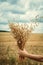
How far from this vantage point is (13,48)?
1.95 meters

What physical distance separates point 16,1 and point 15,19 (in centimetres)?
21

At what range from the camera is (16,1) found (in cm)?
199

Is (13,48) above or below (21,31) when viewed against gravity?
below

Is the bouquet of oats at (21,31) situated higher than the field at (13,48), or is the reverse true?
the bouquet of oats at (21,31)

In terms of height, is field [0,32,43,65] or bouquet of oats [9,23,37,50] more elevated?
bouquet of oats [9,23,37,50]

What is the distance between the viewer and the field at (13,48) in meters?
1.92

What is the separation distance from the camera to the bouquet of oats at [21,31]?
1890 millimetres

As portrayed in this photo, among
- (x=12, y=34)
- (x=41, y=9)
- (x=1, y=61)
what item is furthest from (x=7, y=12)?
(x=1, y=61)

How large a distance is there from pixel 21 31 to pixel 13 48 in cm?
22

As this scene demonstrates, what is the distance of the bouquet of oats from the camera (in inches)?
74.4

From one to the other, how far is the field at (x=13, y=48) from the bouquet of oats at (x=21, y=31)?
0.05 metres

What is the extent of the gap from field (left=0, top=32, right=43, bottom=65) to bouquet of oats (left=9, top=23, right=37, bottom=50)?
0.15ft

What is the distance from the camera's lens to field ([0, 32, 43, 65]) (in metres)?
1.92

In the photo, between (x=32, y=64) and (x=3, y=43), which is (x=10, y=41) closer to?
(x=3, y=43)
